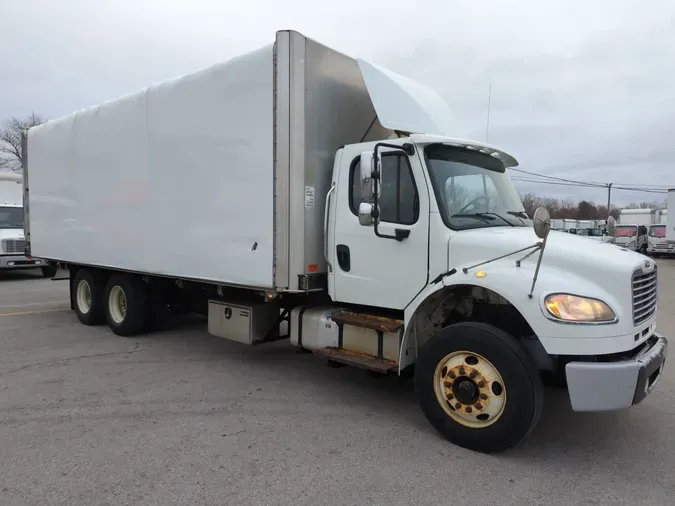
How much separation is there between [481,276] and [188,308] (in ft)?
17.1

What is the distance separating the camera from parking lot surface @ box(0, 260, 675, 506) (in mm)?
3283

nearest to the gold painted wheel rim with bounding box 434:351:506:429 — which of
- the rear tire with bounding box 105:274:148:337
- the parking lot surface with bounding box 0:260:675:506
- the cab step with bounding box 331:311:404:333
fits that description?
the parking lot surface with bounding box 0:260:675:506

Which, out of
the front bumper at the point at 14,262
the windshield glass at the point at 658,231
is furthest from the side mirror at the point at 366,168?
the windshield glass at the point at 658,231

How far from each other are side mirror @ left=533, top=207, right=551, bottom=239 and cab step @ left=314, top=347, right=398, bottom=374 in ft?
5.88

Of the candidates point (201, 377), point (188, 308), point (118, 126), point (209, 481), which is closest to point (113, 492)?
point (209, 481)

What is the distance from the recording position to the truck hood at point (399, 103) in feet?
16.1

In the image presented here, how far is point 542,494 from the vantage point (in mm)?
3281

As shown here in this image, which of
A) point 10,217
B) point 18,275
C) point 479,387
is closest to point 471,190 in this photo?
point 479,387

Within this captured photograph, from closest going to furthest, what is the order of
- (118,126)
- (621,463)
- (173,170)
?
(621,463) < (173,170) < (118,126)

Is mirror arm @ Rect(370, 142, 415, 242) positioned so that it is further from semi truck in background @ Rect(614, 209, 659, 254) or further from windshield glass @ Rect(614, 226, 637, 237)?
windshield glass @ Rect(614, 226, 637, 237)

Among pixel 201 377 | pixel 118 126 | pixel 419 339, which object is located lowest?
pixel 201 377

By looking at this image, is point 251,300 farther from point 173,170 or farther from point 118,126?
point 118,126

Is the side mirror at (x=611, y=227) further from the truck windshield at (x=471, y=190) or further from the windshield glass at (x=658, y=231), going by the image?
the windshield glass at (x=658, y=231)

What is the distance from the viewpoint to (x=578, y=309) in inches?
135
